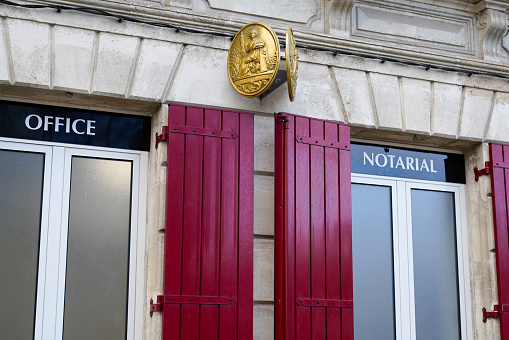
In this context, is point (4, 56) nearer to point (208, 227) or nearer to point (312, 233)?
point (208, 227)

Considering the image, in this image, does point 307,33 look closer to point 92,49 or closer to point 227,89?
point 227,89

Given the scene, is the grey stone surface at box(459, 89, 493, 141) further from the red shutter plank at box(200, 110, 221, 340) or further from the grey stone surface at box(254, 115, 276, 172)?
the red shutter plank at box(200, 110, 221, 340)

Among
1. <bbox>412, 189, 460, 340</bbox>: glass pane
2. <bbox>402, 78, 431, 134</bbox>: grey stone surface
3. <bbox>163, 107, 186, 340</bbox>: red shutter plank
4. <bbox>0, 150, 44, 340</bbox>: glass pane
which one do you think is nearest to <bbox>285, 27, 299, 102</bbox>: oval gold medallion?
<bbox>163, 107, 186, 340</bbox>: red shutter plank

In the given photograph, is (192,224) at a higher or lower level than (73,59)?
lower

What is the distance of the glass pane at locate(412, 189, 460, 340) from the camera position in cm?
659

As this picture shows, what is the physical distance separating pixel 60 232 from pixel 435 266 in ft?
10.4

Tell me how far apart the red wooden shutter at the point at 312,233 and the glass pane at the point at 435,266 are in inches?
35.3

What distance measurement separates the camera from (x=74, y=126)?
5.82m

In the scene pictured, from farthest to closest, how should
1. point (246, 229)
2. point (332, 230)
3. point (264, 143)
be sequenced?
point (264, 143)
point (332, 230)
point (246, 229)

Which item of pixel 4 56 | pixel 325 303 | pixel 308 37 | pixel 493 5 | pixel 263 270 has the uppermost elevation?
pixel 493 5

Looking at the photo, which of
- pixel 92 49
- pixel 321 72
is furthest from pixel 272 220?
pixel 92 49

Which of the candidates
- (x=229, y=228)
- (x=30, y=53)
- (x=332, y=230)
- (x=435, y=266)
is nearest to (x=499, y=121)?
(x=435, y=266)

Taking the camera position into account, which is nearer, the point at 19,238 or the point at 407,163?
the point at 19,238

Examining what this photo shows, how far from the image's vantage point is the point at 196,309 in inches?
216
